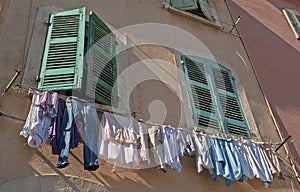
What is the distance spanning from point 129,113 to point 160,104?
2.21 feet

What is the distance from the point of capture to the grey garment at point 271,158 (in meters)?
6.19

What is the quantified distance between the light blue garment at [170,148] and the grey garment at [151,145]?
0.06 metres

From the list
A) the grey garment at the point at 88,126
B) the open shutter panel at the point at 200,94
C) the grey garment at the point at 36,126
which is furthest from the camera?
the open shutter panel at the point at 200,94

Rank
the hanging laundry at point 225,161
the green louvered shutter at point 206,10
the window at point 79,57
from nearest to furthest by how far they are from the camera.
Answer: the hanging laundry at point 225,161, the window at point 79,57, the green louvered shutter at point 206,10

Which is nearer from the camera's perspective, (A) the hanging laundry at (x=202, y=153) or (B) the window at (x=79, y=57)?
(A) the hanging laundry at (x=202, y=153)

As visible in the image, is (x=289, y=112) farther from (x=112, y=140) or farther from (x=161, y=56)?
(x=112, y=140)

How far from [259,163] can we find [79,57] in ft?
10.4

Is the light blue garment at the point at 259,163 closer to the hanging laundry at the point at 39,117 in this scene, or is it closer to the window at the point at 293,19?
the hanging laundry at the point at 39,117

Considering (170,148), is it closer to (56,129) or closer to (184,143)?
(184,143)

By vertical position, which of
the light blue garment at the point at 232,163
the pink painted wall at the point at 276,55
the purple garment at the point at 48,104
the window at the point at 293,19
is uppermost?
the window at the point at 293,19

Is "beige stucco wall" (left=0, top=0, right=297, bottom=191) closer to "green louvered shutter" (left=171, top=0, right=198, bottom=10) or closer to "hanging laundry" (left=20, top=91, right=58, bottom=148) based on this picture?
"hanging laundry" (left=20, top=91, right=58, bottom=148)

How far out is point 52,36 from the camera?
21.5ft

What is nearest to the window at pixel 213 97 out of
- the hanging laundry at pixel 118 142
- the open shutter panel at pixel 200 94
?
the open shutter panel at pixel 200 94

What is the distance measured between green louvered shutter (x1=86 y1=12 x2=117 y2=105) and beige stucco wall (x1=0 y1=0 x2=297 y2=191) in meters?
0.40
